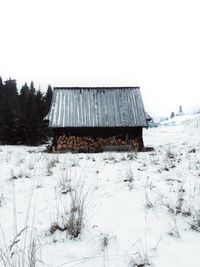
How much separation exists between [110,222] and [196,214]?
114 cm

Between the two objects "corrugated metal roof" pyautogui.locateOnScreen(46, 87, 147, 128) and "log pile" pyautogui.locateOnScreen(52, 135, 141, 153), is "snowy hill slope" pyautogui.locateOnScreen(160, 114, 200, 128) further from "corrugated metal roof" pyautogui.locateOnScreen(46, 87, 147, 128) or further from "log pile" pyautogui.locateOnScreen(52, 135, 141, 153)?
"log pile" pyautogui.locateOnScreen(52, 135, 141, 153)

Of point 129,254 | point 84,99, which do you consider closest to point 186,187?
point 129,254

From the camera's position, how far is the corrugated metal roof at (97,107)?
58.2ft

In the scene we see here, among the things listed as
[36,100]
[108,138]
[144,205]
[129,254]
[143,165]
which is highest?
[36,100]

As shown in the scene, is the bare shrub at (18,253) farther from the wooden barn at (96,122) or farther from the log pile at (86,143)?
the log pile at (86,143)

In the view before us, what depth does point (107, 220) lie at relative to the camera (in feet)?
14.0

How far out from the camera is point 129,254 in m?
3.44

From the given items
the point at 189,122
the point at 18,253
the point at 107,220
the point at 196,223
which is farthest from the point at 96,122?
the point at 189,122

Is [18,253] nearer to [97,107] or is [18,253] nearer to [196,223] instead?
[196,223]

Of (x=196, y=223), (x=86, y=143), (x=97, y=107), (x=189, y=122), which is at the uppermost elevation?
(x=189, y=122)

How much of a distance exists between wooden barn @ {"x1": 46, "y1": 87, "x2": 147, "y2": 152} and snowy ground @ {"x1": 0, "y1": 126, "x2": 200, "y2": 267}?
34.9ft

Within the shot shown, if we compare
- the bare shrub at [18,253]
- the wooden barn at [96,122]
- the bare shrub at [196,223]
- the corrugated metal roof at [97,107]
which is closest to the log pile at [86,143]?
the wooden barn at [96,122]

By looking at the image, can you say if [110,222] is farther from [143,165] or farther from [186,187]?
[143,165]

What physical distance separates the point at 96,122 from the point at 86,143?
4.22 ft
